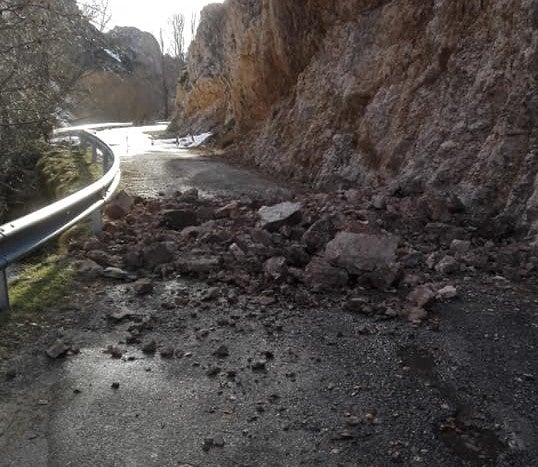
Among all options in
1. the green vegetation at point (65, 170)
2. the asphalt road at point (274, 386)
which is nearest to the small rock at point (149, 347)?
the asphalt road at point (274, 386)

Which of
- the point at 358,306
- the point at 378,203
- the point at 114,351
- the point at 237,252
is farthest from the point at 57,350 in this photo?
the point at 378,203

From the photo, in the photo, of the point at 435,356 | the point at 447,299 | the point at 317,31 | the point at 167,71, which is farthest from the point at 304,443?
the point at 167,71

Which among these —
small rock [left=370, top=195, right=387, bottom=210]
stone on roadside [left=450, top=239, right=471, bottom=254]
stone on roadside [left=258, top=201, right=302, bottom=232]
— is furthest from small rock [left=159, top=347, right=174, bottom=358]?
small rock [left=370, top=195, right=387, bottom=210]

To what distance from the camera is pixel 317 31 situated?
14.5 meters

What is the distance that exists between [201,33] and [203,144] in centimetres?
1142

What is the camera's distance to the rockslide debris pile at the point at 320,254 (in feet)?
15.7

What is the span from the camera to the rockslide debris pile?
15.7 ft

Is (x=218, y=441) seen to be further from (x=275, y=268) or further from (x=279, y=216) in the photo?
(x=279, y=216)

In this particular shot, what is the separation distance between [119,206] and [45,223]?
2419 millimetres

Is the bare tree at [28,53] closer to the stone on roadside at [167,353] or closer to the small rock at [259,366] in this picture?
the stone on roadside at [167,353]

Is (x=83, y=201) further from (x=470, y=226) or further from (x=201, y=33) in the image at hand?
(x=201, y=33)

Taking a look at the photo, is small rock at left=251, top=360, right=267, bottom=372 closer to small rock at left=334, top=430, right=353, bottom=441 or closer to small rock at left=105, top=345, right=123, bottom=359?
small rock at left=334, top=430, right=353, bottom=441

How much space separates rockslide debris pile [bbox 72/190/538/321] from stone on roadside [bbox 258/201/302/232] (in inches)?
0.5

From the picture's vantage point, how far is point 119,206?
735 cm
